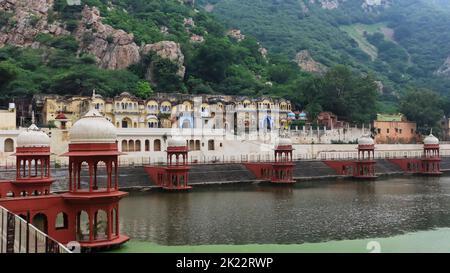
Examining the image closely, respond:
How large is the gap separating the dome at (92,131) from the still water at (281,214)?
17.7 feet

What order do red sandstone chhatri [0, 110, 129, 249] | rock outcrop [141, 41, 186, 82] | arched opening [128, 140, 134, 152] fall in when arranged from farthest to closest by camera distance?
rock outcrop [141, 41, 186, 82] < arched opening [128, 140, 134, 152] < red sandstone chhatri [0, 110, 129, 249]

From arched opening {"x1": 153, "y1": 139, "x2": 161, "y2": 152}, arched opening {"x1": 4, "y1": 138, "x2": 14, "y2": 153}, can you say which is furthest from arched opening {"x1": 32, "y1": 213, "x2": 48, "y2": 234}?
arched opening {"x1": 153, "y1": 139, "x2": 161, "y2": 152}

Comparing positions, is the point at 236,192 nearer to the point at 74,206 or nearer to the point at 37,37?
the point at 74,206

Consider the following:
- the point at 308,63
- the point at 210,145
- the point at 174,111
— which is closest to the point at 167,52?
the point at 174,111

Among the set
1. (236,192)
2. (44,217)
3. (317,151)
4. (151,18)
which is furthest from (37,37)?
(44,217)

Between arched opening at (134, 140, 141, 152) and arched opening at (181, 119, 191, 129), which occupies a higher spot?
arched opening at (181, 119, 191, 129)

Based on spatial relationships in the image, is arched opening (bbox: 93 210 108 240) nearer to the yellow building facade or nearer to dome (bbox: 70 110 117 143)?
dome (bbox: 70 110 117 143)

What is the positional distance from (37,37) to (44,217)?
69143 mm

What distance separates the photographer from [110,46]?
84.6 metres

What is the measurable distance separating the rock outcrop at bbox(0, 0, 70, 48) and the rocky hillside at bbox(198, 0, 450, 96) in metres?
58.8

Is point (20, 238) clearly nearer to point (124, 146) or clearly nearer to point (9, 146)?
point (9, 146)

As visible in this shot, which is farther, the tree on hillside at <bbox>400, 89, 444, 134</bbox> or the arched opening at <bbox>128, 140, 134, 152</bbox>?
the tree on hillside at <bbox>400, 89, 444, 134</bbox>

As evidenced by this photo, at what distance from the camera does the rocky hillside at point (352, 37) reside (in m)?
142

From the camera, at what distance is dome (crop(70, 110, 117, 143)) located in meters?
21.9
